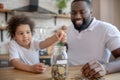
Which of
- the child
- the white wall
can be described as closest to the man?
the child

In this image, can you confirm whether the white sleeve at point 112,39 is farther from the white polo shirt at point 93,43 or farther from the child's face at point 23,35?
the child's face at point 23,35

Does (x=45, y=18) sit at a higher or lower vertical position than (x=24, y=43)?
higher

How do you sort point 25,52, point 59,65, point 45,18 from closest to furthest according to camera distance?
point 59,65, point 25,52, point 45,18

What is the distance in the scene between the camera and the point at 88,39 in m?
1.67

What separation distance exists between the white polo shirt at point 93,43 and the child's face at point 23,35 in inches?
13.1

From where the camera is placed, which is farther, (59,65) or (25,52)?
(25,52)

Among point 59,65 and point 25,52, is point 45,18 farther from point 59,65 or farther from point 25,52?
point 59,65

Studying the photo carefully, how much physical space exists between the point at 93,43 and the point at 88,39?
58 millimetres

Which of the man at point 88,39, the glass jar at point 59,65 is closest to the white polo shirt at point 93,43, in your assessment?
the man at point 88,39

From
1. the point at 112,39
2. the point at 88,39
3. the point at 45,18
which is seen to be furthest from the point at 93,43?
the point at 45,18

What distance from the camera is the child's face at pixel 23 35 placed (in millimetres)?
1658

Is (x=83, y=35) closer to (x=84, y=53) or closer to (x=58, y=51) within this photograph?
(x=84, y=53)

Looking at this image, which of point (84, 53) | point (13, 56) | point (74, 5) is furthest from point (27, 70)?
point (74, 5)

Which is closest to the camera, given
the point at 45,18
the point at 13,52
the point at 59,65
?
the point at 59,65
